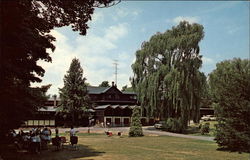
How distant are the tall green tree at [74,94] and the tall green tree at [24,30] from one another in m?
36.8

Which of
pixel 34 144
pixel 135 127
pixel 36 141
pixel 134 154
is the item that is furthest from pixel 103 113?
pixel 34 144

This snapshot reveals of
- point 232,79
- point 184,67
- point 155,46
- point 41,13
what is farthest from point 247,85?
point 155,46

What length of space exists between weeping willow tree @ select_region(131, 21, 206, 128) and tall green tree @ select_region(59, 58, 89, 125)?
15.7 m

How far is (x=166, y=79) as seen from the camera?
36.8 m

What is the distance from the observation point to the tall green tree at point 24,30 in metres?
9.73

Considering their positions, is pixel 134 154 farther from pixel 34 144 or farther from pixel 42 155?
pixel 34 144

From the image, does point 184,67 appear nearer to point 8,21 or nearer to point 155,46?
point 155,46

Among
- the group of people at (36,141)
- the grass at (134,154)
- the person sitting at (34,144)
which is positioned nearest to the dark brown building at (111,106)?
the group of people at (36,141)

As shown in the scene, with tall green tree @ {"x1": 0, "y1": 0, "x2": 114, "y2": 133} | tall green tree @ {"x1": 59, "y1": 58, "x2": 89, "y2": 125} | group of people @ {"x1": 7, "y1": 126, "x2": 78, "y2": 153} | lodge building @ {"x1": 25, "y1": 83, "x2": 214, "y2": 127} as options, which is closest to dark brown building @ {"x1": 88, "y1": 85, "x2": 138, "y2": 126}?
lodge building @ {"x1": 25, "y1": 83, "x2": 214, "y2": 127}

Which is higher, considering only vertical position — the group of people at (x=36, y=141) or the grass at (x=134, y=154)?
the group of people at (x=36, y=141)

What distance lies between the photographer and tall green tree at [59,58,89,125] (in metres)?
51.4

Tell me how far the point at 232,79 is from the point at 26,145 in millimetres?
16293

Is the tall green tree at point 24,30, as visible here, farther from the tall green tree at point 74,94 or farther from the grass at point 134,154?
the tall green tree at point 74,94

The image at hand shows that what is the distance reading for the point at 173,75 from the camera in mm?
36625
